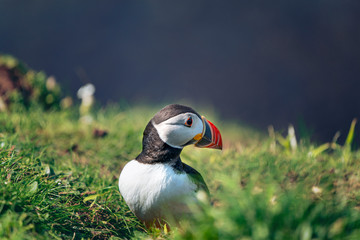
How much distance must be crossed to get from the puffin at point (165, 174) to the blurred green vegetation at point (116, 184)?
0.36ft

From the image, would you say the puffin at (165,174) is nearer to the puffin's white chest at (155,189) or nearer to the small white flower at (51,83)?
the puffin's white chest at (155,189)

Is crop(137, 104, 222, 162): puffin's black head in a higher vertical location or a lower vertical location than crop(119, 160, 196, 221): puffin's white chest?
→ higher

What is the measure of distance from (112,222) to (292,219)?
1.26 meters

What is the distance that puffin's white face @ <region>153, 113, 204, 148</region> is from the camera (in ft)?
7.16

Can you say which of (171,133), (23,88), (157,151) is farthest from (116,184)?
(23,88)

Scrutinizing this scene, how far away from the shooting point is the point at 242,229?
153 cm

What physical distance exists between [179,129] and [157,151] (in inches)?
7.0

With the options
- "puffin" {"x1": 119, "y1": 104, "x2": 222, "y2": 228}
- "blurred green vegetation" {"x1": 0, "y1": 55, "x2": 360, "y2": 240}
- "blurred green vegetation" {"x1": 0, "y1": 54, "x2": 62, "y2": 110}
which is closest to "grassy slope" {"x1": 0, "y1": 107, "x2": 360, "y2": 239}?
"blurred green vegetation" {"x1": 0, "y1": 55, "x2": 360, "y2": 240}

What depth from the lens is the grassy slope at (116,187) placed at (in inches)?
61.2

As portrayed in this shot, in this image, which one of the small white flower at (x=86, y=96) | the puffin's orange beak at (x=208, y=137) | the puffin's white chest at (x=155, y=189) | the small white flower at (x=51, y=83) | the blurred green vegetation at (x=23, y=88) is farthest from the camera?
the small white flower at (x=51, y=83)

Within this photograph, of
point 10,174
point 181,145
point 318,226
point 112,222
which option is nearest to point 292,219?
point 318,226

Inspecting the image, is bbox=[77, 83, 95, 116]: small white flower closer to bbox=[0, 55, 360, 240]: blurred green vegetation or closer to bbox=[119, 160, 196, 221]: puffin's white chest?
bbox=[0, 55, 360, 240]: blurred green vegetation

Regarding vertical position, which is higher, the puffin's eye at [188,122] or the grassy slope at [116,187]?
the puffin's eye at [188,122]

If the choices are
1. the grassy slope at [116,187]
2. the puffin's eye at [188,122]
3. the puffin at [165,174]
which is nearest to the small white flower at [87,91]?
the grassy slope at [116,187]
